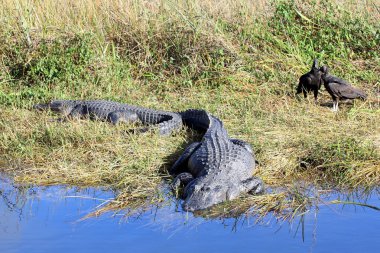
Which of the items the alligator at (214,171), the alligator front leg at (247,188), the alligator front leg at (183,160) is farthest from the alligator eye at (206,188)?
the alligator front leg at (183,160)

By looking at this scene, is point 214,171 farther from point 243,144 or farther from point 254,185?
point 243,144

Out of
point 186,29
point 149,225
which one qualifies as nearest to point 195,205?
point 149,225

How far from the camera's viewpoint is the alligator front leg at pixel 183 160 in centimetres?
641

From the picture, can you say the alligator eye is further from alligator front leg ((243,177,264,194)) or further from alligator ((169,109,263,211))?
alligator front leg ((243,177,264,194))

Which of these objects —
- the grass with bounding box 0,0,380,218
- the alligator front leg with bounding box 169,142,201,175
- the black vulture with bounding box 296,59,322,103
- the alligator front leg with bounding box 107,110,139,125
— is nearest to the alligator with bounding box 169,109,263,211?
the alligator front leg with bounding box 169,142,201,175

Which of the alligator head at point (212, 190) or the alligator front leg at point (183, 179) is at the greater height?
the alligator head at point (212, 190)

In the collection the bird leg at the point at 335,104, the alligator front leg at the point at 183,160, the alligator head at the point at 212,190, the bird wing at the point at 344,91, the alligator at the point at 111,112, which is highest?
the bird wing at the point at 344,91

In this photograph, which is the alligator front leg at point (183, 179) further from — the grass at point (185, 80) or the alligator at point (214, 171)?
the grass at point (185, 80)

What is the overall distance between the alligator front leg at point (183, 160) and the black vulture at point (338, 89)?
2120 millimetres

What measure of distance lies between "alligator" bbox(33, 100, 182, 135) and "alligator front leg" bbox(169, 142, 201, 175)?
781 mm

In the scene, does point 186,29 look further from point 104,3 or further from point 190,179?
point 190,179

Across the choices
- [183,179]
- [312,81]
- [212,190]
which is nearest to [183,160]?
[183,179]

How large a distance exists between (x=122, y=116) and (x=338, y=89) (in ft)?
7.57

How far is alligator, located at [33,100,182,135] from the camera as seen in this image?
7.75 meters
